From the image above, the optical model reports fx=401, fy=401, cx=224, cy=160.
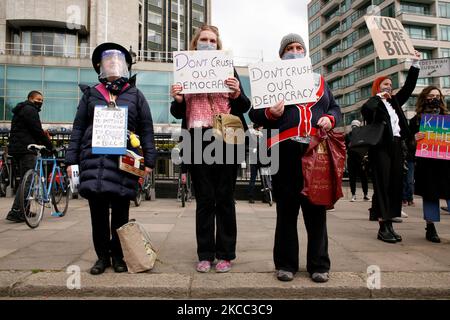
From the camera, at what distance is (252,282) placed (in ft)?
10.3

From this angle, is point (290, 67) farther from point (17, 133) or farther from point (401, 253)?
point (17, 133)

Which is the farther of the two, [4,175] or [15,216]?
[4,175]

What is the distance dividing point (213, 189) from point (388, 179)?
93.1 inches

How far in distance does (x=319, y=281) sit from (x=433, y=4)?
204 ft

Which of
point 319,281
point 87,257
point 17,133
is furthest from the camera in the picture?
point 17,133

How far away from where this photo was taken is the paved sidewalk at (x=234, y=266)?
119 inches

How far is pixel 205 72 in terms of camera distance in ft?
11.7

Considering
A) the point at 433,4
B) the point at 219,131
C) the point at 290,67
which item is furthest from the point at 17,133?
the point at 433,4

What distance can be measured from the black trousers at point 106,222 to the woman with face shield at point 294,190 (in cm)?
137

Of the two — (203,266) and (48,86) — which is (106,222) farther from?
(48,86)

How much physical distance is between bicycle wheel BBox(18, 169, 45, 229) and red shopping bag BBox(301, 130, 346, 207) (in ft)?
13.9

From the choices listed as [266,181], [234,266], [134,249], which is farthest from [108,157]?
[266,181]

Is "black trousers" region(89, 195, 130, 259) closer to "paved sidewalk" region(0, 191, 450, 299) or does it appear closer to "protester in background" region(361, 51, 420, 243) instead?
"paved sidewalk" region(0, 191, 450, 299)
